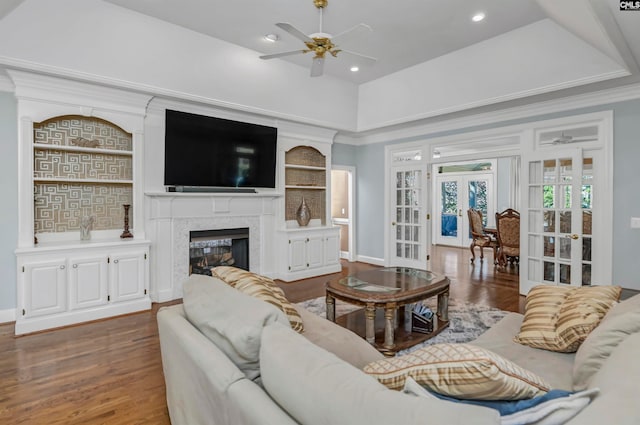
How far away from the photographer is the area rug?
325 cm

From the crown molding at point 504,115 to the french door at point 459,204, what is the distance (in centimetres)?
441

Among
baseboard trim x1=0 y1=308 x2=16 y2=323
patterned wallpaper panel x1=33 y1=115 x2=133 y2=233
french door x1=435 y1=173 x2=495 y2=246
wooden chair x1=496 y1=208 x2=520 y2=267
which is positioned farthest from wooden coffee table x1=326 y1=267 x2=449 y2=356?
french door x1=435 y1=173 x2=495 y2=246

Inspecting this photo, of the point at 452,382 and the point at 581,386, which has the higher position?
the point at 452,382

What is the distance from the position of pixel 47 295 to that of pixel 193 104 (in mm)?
2828

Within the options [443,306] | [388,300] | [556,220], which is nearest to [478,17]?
[556,220]

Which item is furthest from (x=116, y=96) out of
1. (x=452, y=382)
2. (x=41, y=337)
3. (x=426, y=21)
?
(x=452, y=382)

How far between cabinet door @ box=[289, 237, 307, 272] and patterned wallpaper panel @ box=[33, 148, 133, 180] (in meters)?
2.56

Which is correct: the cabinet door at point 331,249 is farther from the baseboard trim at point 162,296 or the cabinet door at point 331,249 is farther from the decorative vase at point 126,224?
the decorative vase at point 126,224

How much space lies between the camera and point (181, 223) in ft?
15.5

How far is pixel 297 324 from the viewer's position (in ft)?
7.06

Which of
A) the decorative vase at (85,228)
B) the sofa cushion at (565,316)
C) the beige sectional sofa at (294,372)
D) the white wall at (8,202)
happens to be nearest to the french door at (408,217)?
the sofa cushion at (565,316)

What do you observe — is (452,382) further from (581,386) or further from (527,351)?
(527,351)

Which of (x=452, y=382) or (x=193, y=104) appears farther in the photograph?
(x=193, y=104)

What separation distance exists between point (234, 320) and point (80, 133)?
12.7 ft
